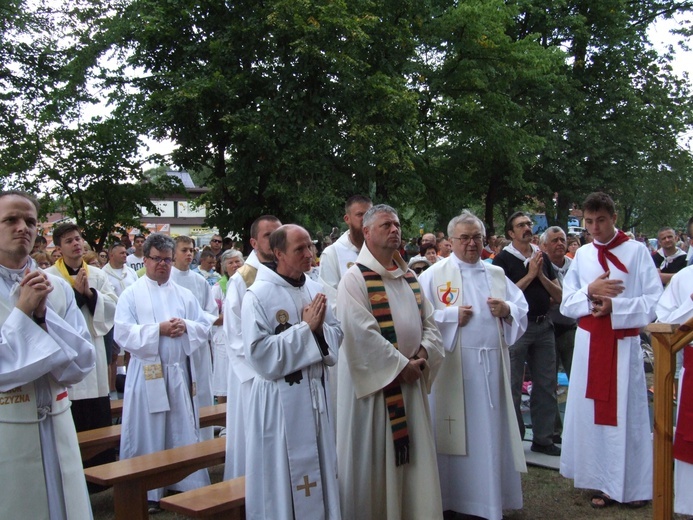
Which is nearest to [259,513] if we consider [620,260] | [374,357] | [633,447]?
[374,357]

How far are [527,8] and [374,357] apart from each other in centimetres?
2166

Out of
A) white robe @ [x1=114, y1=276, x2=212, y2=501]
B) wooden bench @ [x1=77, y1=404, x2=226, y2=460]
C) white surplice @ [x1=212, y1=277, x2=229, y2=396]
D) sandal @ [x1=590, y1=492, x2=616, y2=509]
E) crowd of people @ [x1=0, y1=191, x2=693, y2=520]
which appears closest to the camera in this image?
crowd of people @ [x1=0, y1=191, x2=693, y2=520]

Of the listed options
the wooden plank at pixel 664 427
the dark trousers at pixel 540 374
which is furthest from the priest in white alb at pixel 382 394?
the dark trousers at pixel 540 374

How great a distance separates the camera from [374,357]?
14.6 feet

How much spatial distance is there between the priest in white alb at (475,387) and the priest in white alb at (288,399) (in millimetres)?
1366

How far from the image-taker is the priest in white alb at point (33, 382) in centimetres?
320

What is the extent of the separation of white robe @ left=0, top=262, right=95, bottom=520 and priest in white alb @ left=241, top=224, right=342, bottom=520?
96cm

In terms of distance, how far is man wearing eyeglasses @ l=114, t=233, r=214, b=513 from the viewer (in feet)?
18.8

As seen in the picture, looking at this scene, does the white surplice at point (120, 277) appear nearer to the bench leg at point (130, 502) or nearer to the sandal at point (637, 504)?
the bench leg at point (130, 502)

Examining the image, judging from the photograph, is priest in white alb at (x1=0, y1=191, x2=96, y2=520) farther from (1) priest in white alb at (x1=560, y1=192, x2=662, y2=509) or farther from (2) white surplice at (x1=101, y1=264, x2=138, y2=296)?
(2) white surplice at (x1=101, y1=264, x2=138, y2=296)

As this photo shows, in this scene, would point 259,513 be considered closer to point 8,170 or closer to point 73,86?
point 8,170

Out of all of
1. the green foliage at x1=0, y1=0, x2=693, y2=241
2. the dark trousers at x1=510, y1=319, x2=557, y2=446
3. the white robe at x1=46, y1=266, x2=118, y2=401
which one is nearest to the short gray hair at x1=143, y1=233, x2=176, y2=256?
the white robe at x1=46, y1=266, x2=118, y2=401

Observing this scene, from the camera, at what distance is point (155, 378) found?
574cm

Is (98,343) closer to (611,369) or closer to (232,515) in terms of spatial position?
(232,515)
